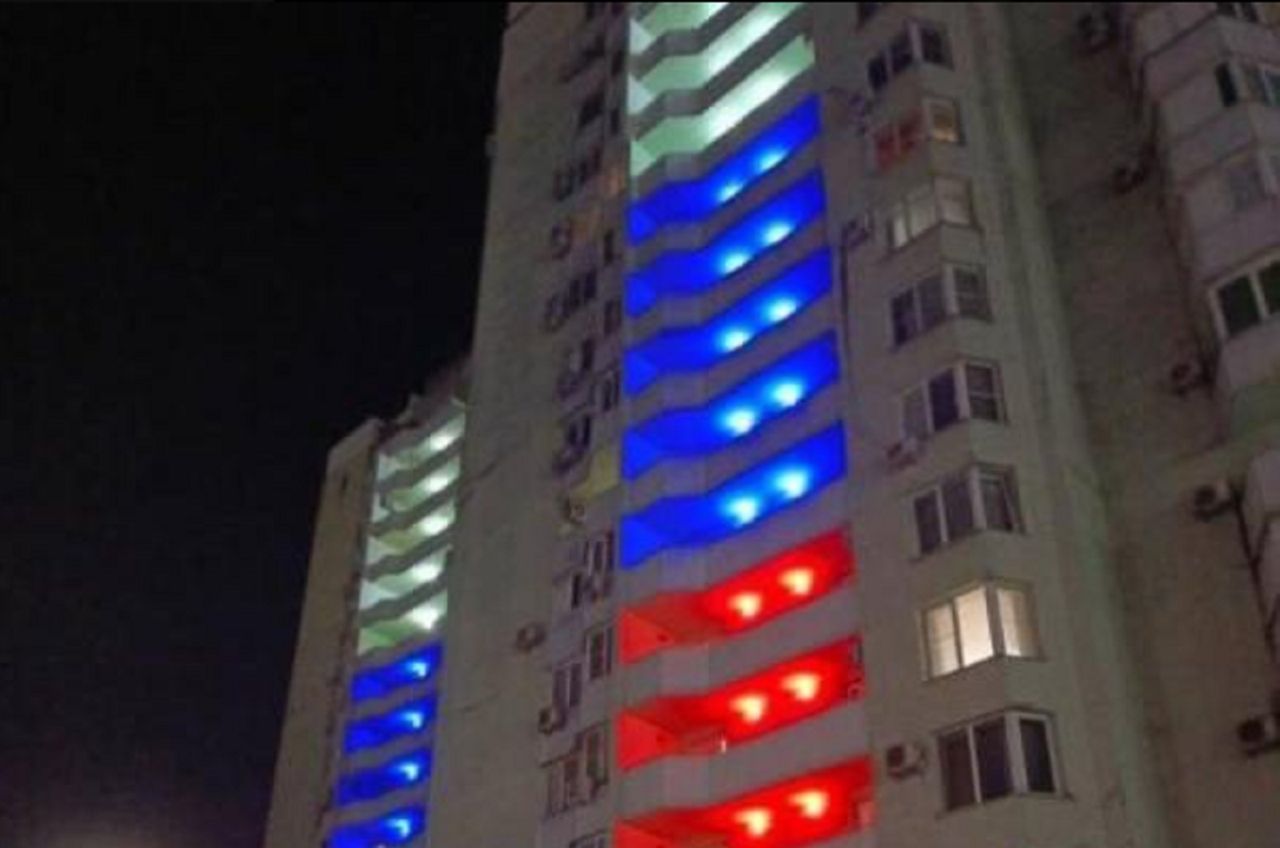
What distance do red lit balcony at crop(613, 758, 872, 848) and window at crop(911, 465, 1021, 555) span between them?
5.16 metres

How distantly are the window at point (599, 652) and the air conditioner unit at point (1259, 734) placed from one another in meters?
13.5

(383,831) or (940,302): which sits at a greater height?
(940,302)

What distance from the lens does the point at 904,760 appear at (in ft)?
79.9

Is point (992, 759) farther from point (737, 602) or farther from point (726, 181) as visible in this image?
point (726, 181)

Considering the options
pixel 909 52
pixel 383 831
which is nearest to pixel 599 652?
pixel 909 52

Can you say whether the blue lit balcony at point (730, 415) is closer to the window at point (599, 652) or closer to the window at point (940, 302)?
the window at point (940, 302)

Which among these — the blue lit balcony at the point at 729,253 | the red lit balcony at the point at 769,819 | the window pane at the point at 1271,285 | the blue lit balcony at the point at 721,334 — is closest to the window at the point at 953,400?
Answer: the window pane at the point at 1271,285

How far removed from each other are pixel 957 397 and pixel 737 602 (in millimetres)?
7654

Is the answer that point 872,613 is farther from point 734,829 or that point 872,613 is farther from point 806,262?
point 806,262

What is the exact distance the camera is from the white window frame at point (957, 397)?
27.7 metres

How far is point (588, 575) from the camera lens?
110 feet

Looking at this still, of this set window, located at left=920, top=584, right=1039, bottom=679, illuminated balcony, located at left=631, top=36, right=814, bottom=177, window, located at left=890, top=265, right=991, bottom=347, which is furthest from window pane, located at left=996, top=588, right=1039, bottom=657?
illuminated balcony, located at left=631, top=36, right=814, bottom=177

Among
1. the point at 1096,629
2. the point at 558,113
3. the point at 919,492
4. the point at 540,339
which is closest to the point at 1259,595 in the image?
the point at 1096,629

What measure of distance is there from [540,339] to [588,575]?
11.6 m
